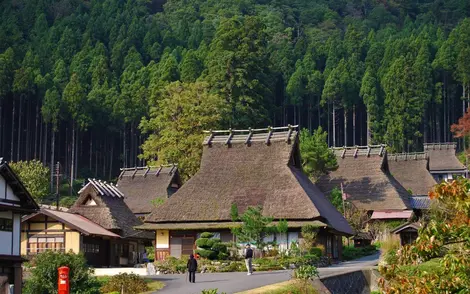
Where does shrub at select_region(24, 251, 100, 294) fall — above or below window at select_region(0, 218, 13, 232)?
below

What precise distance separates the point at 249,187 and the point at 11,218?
16912 millimetres

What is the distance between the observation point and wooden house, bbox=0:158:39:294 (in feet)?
111

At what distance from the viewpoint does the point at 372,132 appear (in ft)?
325

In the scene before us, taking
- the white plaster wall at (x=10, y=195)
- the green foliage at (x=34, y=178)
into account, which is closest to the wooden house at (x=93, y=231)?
the white plaster wall at (x=10, y=195)

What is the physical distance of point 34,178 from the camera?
72938 mm

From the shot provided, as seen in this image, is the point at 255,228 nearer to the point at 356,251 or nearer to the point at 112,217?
the point at 112,217

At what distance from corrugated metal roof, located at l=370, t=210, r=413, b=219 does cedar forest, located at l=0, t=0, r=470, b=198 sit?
13.6 meters

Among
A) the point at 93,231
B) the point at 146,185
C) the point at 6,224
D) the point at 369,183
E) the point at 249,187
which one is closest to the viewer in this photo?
the point at 6,224

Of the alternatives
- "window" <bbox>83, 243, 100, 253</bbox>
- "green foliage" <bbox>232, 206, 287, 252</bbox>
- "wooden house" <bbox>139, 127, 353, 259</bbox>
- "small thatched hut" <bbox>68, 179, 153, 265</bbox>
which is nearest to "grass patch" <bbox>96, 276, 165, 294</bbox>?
"green foliage" <bbox>232, 206, 287, 252</bbox>

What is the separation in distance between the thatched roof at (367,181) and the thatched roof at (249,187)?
1272 cm

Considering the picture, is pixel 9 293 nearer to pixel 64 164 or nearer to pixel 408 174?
pixel 408 174

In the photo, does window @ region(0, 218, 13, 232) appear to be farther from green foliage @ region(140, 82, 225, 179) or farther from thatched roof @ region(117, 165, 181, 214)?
green foliage @ region(140, 82, 225, 179)

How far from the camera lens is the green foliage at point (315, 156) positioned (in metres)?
63.5

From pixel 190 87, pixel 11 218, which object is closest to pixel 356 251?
pixel 190 87
